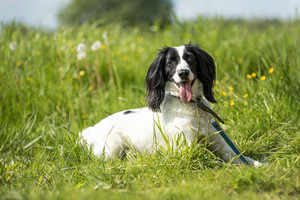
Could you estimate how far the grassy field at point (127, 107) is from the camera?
2512mm

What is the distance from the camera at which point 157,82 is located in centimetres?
339

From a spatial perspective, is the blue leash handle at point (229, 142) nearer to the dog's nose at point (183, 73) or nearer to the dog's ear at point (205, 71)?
the dog's ear at point (205, 71)

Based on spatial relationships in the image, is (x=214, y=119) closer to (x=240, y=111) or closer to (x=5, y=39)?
(x=240, y=111)

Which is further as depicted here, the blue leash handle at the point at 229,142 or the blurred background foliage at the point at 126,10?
the blurred background foliage at the point at 126,10

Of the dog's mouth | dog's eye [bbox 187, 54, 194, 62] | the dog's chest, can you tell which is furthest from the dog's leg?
dog's eye [bbox 187, 54, 194, 62]

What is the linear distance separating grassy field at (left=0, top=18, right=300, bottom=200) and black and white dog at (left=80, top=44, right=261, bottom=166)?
171 millimetres

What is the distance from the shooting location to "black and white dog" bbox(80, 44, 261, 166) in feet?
10.5

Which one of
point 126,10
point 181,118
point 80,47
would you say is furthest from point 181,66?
point 126,10

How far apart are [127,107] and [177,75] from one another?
5.82 ft

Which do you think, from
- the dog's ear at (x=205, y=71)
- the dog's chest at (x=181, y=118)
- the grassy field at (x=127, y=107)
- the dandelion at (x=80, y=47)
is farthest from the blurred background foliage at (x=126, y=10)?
the dog's chest at (x=181, y=118)

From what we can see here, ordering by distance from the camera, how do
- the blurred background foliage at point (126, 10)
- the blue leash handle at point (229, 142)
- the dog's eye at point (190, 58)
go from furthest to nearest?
the blurred background foliage at point (126, 10) → the dog's eye at point (190, 58) → the blue leash handle at point (229, 142)

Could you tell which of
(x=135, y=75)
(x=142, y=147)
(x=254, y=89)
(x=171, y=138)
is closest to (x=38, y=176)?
(x=142, y=147)

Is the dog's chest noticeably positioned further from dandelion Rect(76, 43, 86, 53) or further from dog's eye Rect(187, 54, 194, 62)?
dandelion Rect(76, 43, 86, 53)

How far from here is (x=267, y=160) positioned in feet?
10.8
